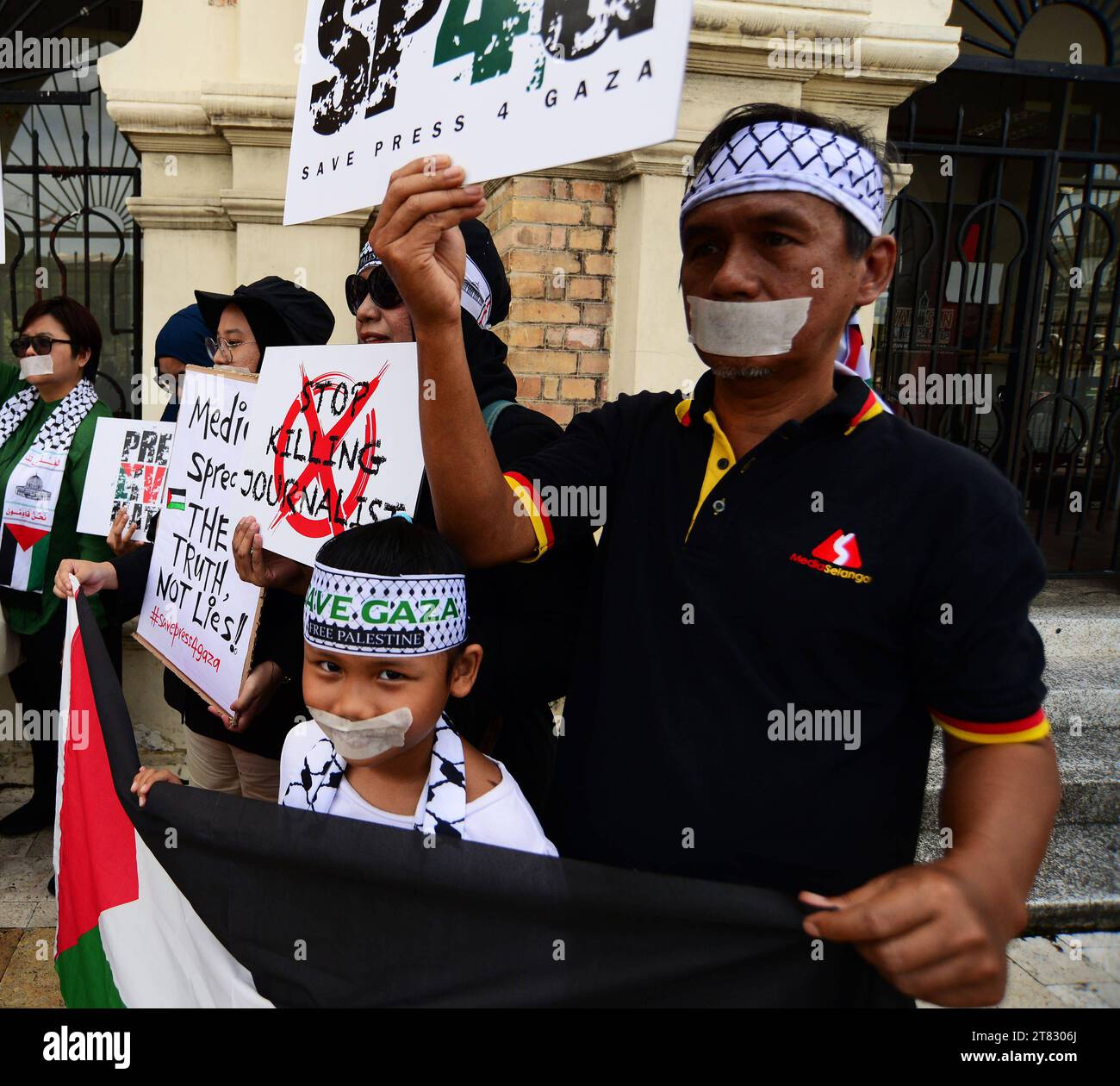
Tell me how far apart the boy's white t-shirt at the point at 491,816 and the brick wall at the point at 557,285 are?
283 cm

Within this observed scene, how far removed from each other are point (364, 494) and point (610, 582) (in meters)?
0.61

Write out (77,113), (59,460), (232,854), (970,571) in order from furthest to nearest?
(77,113) → (59,460) → (232,854) → (970,571)

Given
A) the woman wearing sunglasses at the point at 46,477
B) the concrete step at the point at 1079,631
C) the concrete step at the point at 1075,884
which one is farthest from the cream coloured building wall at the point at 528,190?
the concrete step at the point at 1075,884

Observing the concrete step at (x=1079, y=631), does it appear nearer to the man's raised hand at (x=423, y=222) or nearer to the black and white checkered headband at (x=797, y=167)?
the black and white checkered headband at (x=797, y=167)

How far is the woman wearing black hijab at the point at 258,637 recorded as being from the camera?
2164 mm

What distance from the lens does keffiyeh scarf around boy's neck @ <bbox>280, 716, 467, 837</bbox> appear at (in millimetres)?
1438

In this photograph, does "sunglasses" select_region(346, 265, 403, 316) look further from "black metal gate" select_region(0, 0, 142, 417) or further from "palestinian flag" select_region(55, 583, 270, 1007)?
"black metal gate" select_region(0, 0, 142, 417)

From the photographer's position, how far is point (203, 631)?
226 cm

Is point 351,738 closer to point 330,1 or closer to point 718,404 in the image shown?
point 718,404

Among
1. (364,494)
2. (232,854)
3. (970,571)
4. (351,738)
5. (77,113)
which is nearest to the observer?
(970,571)

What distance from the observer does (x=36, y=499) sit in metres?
3.38

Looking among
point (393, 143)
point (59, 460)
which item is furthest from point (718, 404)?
point (59, 460)

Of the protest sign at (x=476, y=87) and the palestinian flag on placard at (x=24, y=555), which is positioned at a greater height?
the protest sign at (x=476, y=87)

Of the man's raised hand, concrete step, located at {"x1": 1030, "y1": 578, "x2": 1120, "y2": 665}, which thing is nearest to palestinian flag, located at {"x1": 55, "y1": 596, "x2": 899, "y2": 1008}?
the man's raised hand
